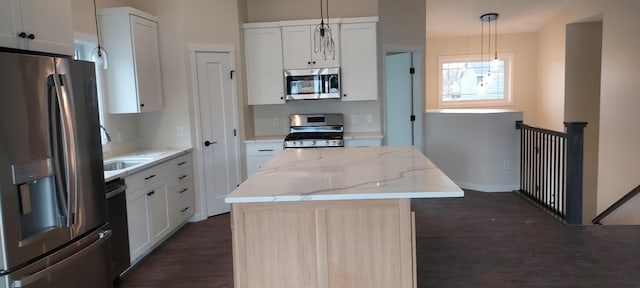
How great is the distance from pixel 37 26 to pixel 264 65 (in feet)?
9.91

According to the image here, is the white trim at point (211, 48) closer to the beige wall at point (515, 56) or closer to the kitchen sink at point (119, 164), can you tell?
the kitchen sink at point (119, 164)

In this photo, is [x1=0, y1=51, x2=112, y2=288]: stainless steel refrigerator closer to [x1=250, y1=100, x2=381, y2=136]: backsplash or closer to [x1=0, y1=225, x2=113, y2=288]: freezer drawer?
[x1=0, y1=225, x2=113, y2=288]: freezer drawer

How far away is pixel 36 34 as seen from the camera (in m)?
2.58

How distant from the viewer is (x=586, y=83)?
22.7 ft

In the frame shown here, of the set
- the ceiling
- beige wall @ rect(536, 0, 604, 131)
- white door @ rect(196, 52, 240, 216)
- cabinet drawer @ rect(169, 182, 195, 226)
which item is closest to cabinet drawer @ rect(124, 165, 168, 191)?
cabinet drawer @ rect(169, 182, 195, 226)

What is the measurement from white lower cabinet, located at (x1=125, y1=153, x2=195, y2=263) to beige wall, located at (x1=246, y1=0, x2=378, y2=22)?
2.11 meters

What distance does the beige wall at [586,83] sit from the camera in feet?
22.2

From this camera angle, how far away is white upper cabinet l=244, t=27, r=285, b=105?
5391 millimetres

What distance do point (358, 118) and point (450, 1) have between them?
99.8 inches

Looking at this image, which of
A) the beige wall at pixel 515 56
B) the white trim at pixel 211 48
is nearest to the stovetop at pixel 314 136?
the white trim at pixel 211 48

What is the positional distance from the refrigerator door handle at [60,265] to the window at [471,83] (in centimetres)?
721

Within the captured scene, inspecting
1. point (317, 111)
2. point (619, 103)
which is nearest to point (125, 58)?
point (317, 111)

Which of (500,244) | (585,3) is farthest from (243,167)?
(585,3)

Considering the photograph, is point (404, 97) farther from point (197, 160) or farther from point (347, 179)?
point (347, 179)
